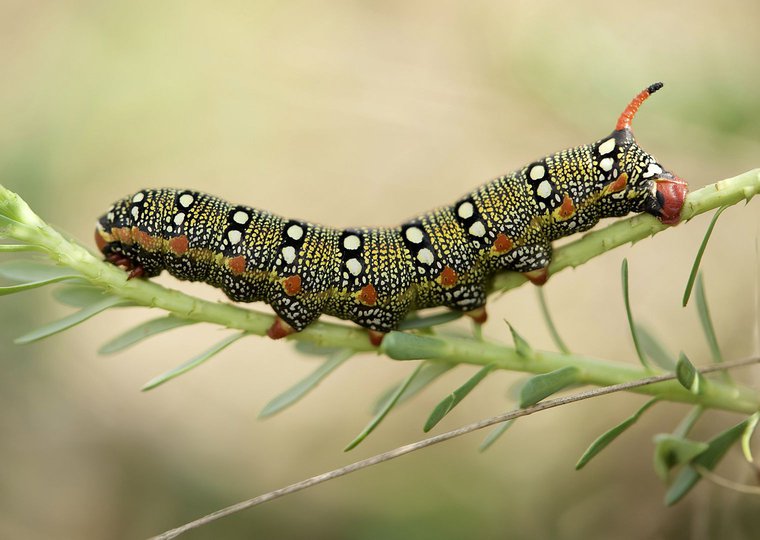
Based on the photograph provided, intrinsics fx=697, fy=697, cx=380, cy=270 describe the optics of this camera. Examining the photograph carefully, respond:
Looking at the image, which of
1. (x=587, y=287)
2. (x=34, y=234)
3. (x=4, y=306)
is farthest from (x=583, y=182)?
(x=4, y=306)

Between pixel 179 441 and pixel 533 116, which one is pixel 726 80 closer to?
pixel 533 116

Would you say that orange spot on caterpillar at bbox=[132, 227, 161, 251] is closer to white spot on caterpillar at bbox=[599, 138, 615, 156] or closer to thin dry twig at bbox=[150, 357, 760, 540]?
thin dry twig at bbox=[150, 357, 760, 540]

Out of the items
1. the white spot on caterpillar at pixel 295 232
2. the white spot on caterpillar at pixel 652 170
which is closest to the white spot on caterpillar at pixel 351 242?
the white spot on caterpillar at pixel 295 232

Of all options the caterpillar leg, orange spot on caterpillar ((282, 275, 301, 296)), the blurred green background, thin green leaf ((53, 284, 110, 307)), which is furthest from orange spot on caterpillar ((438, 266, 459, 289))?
the blurred green background

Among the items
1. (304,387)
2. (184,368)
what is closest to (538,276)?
(304,387)

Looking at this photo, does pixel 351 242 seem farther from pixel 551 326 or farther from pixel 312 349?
pixel 551 326

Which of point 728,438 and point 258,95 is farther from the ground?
point 258,95
